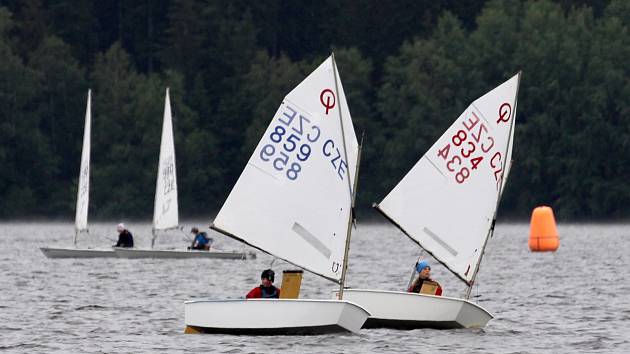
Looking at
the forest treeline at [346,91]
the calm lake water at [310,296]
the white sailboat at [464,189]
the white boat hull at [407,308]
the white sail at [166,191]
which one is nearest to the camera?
the calm lake water at [310,296]

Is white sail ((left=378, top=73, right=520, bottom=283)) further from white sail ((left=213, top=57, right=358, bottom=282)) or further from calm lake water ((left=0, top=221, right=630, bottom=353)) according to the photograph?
white sail ((left=213, top=57, right=358, bottom=282))

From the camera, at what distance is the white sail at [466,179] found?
3456 cm

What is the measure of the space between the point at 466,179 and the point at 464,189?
0.21 m

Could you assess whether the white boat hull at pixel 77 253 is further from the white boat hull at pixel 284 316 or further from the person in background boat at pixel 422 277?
the white boat hull at pixel 284 316

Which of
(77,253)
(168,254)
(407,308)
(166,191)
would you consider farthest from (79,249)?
(407,308)

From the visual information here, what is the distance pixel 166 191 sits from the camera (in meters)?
67.2

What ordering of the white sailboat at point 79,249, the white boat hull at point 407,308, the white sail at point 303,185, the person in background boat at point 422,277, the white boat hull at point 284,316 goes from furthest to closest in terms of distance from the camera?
the white sailboat at point 79,249 → the person in background boat at point 422,277 → the white boat hull at point 407,308 → the white sail at point 303,185 → the white boat hull at point 284,316

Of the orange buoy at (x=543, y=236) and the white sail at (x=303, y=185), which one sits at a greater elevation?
the orange buoy at (x=543, y=236)

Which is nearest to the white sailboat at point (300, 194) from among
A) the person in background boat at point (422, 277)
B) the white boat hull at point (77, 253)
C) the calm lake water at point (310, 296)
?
the calm lake water at point (310, 296)

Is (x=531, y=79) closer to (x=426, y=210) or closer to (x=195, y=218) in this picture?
(x=195, y=218)

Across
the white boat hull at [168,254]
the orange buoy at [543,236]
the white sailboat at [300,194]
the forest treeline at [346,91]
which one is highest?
the forest treeline at [346,91]

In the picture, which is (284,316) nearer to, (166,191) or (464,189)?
(464,189)

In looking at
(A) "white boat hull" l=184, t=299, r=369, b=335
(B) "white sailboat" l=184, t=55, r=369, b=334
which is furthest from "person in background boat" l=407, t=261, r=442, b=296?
(A) "white boat hull" l=184, t=299, r=369, b=335

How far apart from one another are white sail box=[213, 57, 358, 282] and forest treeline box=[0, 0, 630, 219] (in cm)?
8411
